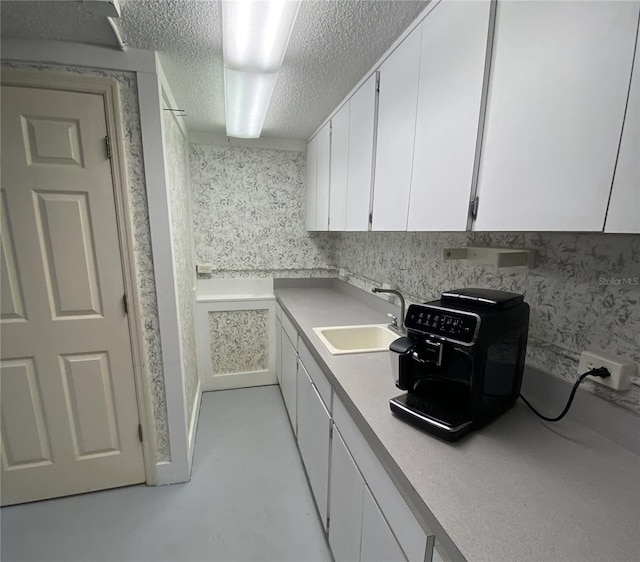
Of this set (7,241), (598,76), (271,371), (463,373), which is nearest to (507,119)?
(598,76)

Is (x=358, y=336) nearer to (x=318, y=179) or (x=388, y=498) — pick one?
(x=388, y=498)

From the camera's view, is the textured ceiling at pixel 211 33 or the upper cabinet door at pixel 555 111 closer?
the upper cabinet door at pixel 555 111

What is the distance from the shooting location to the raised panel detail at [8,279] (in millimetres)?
1371

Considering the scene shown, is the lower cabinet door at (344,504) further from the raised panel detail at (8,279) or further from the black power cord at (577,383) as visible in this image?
the raised panel detail at (8,279)

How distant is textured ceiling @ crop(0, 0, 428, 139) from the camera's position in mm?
1104

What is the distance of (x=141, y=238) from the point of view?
60.2 inches

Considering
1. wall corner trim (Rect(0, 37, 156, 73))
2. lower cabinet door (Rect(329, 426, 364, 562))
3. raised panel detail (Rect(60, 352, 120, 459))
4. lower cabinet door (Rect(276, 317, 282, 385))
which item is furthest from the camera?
lower cabinet door (Rect(276, 317, 282, 385))

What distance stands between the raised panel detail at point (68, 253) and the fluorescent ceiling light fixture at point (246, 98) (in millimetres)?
920

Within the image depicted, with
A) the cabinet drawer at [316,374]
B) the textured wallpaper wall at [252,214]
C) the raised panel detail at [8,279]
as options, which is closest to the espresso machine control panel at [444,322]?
the cabinet drawer at [316,374]

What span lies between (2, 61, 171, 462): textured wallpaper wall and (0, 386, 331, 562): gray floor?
28cm

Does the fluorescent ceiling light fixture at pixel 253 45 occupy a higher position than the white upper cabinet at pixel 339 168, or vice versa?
the fluorescent ceiling light fixture at pixel 253 45

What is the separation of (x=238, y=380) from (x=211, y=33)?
2.59 m

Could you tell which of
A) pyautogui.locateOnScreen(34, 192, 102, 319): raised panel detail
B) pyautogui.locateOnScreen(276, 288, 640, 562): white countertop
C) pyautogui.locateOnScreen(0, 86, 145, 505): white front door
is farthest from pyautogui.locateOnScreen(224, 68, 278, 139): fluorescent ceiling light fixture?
pyautogui.locateOnScreen(276, 288, 640, 562): white countertop

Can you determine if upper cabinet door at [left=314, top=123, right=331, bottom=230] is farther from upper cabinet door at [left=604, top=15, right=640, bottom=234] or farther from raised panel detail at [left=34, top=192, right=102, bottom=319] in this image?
upper cabinet door at [left=604, top=15, right=640, bottom=234]
